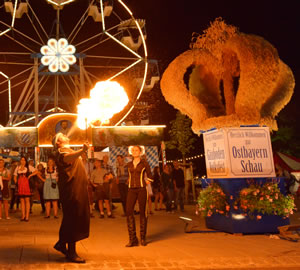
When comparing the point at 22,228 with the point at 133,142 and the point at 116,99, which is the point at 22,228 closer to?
the point at 116,99

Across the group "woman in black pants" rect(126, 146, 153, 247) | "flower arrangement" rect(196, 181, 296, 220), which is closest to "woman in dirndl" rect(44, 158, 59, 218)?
"woman in black pants" rect(126, 146, 153, 247)

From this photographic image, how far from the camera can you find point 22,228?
7.44m

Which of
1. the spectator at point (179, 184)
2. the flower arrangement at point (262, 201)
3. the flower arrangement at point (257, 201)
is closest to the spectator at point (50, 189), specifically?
the spectator at point (179, 184)

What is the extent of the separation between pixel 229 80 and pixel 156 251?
13.7 feet

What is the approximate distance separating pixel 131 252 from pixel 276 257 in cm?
197

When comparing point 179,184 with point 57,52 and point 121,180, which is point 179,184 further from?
point 57,52

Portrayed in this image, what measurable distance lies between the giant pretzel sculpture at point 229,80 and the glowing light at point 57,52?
512 inches

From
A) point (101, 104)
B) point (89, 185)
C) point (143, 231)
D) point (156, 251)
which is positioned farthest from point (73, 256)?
point (89, 185)

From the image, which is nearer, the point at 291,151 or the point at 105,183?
the point at 105,183

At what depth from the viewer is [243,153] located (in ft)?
22.9

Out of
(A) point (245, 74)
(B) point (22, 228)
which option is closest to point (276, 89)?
(A) point (245, 74)

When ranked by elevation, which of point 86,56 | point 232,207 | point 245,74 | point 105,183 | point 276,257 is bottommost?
point 276,257

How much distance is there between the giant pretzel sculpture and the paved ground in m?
2.20

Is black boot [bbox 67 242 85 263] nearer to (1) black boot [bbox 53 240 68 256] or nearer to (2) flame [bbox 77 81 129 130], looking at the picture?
(1) black boot [bbox 53 240 68 256]
